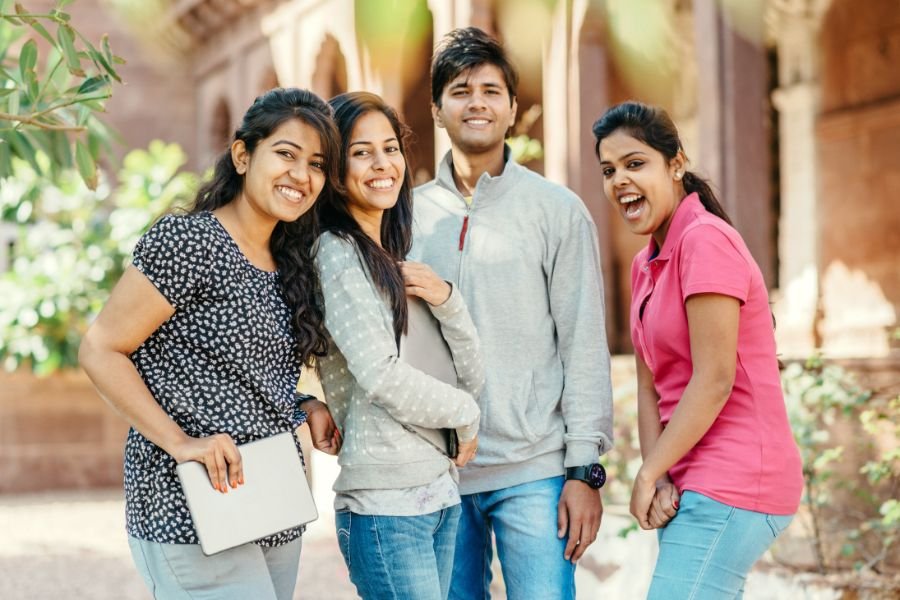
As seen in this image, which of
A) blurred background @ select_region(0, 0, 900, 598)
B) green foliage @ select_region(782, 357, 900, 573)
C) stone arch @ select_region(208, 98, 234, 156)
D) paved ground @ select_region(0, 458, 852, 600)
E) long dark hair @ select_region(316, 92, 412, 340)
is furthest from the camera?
stone arch @ select_region(208, 98, 234, 156)

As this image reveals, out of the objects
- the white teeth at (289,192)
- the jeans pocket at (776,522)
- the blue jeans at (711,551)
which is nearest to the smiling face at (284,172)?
the white teeth at (289,192)

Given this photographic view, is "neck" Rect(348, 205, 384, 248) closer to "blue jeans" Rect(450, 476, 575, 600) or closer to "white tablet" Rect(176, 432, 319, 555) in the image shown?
"white tablet" Rect(176, 432, 319, 555)

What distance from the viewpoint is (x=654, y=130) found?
2912mm

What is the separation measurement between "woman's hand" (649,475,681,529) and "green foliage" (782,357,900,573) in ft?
10.4

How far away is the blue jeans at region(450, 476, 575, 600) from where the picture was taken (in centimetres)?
302

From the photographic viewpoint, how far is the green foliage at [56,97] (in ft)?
10.5

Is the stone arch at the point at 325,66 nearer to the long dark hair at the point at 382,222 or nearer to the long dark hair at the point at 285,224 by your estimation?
the long dark hair at the point at 382,222

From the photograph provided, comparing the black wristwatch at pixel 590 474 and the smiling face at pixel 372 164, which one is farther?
the black wristwatch at pixel 590 474

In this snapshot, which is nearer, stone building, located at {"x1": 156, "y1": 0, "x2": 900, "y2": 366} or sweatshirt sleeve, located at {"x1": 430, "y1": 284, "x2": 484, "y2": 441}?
sweatshirt sleeve, located at {"x1": 430, "y1": 284, "x2": 484, "y2": 441}

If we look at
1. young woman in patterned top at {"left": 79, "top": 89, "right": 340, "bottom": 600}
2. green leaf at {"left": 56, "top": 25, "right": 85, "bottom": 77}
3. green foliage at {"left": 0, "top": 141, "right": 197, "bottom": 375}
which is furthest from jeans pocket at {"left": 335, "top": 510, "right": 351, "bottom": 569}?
green foliage at {"left": 0, "top": 141, "right": 197, "bottom": 375}

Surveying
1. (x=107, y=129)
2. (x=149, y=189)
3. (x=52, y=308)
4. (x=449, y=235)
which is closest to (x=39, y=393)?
(x=52, y=308)

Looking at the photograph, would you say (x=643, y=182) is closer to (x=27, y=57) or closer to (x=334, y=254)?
(x=334, y=254)

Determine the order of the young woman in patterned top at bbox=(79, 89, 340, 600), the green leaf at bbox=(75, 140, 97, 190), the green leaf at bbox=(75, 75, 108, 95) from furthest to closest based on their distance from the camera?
the green leaf at bbox=(75, 140, 97, 190) → the green leaf at bbox=(75, 75, 108, 95) → the young woman in patterned top at bbox=(79, 89, 340, 600)

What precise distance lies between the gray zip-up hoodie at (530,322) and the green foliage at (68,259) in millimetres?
9136
